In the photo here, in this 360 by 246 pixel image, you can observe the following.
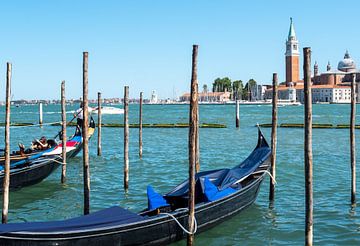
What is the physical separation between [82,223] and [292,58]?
103542mm

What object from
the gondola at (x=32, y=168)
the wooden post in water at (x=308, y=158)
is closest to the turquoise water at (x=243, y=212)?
the gondola at (x=32, y=168)

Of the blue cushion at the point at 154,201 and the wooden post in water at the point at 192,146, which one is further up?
the wooden post in water at the point at 192,146

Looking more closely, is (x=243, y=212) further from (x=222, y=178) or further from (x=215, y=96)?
(x=215, y=96)

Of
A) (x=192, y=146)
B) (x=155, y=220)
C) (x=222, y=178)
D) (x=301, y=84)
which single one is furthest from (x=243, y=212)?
(x=301, y=84)

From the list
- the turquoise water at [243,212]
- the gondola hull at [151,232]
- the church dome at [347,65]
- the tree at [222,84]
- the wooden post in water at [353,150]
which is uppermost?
the church dome at [347,65]

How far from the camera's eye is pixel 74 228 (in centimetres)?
554

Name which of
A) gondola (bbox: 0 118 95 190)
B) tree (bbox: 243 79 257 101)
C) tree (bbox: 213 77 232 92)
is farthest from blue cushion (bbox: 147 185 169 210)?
tree (bbox: 213 77 232 92)

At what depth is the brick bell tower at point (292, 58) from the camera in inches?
4133

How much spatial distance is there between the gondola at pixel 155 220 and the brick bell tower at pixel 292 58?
98.7 m

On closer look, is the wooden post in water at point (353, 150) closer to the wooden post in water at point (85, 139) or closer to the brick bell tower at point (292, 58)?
the wooden post in water at point (85, 139)

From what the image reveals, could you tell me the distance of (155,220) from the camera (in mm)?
6355

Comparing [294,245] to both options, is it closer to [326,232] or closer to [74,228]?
[326,232]

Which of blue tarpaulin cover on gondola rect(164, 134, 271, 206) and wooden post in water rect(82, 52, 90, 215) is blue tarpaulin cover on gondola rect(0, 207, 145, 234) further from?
wooden post in water rect(82, 52, 90, 215)

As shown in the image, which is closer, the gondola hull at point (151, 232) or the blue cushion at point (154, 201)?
the gondola hull at point (151, 232)
